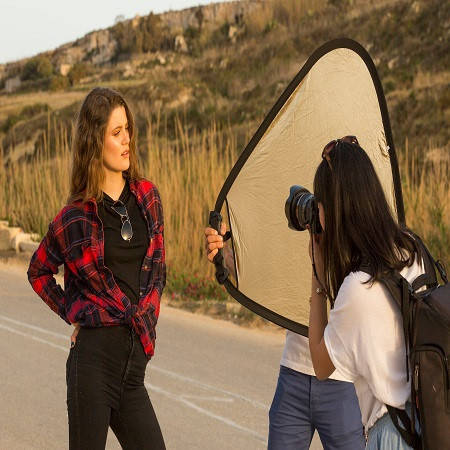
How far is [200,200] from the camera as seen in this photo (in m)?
11.0

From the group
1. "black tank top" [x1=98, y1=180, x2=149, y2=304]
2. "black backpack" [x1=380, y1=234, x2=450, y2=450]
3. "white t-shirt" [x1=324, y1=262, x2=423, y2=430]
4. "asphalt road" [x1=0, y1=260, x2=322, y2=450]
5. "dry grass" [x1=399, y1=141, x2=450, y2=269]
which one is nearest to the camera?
"black backpack" [x1=380, y1=234, x2=450, y2=450]

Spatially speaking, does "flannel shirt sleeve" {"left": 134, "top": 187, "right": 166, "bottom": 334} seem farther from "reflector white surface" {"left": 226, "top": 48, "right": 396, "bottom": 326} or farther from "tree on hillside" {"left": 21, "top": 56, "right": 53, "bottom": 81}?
"tree on hillside" {"left": 21, "top": 56, "right": 53, "bottom": 81}

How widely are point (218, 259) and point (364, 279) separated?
122 centimetres

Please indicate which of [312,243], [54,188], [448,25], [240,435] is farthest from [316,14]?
[312,243]

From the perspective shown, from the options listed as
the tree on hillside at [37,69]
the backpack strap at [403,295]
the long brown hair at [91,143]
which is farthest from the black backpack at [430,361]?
the tree on hillside at [37,69]

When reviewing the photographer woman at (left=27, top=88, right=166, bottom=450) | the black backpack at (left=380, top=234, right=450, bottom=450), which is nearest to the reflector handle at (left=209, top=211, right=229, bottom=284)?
the photographer woman at (left=27, top=88, right=166, bottom=450)

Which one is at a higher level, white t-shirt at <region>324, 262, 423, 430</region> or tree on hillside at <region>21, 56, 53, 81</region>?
white t-shirt at <region>324, 262, 423, 430</region>

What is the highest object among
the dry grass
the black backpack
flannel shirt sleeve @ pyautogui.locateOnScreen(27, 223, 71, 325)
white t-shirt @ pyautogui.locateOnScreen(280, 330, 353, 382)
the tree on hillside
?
the black backpack

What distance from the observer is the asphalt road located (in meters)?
5.78

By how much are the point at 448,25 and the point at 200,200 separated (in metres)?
24.0

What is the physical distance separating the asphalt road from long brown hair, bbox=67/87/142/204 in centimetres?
237

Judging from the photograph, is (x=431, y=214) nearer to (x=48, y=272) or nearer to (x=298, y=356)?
(x=48, y=272)

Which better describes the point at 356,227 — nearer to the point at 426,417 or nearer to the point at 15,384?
the point at 426,417

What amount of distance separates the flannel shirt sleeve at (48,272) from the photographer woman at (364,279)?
141cm
